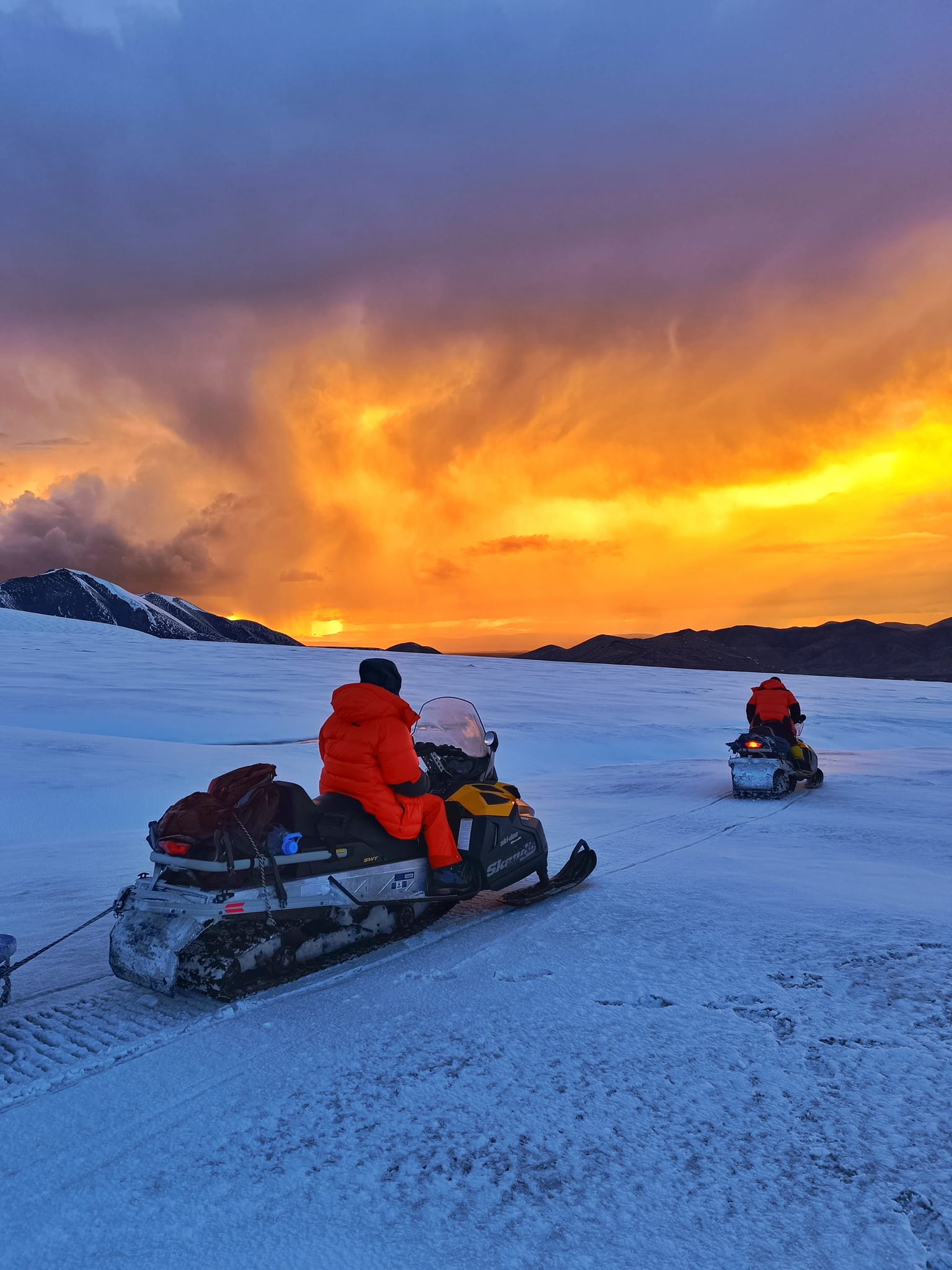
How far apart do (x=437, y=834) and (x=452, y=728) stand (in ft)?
4.59

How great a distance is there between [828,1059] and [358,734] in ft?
8.59

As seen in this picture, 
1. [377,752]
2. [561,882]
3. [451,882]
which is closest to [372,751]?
[377,752]

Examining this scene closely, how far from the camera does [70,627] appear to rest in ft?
189

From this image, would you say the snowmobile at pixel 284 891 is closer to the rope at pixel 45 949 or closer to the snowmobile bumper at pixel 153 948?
the snowmobile bumper at pixel 153 948

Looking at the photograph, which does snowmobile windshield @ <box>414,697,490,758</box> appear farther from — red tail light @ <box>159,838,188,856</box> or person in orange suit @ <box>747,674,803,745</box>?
person in orange suit @ <box>747,674,803,745</box>

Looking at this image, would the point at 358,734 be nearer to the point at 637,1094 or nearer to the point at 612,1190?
the point at 637,1094

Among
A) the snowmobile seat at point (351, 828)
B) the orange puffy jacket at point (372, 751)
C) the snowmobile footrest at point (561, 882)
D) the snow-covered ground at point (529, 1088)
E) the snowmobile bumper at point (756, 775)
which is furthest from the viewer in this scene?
the snowmobile bumper at point (756, 775)

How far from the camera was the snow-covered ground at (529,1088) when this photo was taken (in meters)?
2.23

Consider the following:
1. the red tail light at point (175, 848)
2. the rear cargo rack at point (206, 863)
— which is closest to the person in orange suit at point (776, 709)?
the rear cargo rack at point (206, 863)

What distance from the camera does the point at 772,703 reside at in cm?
1172

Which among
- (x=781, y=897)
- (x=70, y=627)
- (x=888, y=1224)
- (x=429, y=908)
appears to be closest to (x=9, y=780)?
(x=429, y=908)

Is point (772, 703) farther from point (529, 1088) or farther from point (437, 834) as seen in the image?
point (529, 1088)

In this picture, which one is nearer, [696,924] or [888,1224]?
[888,1224]

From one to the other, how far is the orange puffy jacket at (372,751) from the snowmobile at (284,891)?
0.31 ft
